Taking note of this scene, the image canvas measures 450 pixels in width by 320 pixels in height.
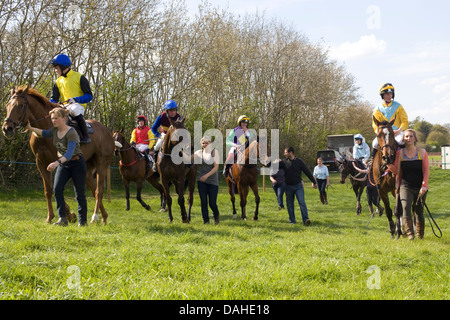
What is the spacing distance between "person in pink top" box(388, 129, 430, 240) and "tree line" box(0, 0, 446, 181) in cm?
1070

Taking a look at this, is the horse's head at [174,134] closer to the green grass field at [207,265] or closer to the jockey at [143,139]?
the green grass field at [207,265]

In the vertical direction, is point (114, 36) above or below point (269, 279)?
above

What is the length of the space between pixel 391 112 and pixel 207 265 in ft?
18.4

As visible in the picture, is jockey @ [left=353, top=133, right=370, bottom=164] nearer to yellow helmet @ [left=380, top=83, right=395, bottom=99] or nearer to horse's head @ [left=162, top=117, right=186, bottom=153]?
yellow helmet @ [left=380, top=83, right=395, bottom=99]

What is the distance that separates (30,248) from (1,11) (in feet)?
34.4

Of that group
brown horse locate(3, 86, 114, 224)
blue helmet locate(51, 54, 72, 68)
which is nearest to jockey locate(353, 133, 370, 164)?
brown horse locate(3, 86, 114, 224)

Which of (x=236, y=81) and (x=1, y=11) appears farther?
(x=236, y=81)

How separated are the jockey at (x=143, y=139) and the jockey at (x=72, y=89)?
534 centimetres

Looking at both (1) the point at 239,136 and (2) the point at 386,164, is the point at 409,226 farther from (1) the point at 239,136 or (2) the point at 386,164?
(1) the point at 239,136

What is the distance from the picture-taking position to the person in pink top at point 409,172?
785cm

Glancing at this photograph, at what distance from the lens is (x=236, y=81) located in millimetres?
28984
